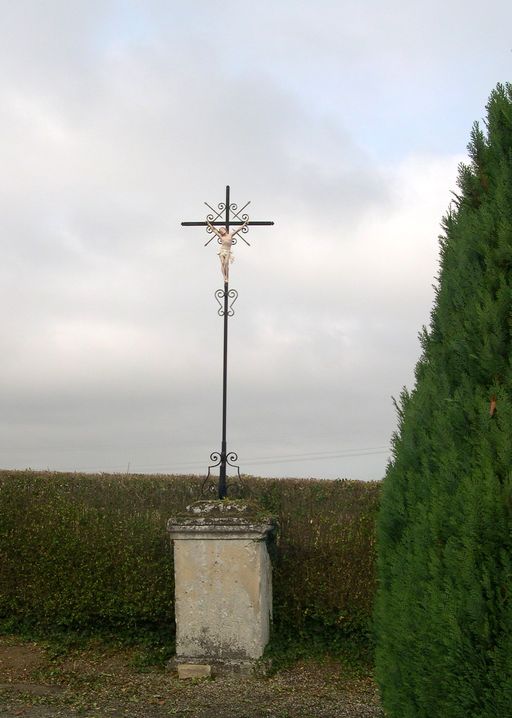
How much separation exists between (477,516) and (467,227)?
3.70 feet

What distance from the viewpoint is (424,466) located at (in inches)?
100

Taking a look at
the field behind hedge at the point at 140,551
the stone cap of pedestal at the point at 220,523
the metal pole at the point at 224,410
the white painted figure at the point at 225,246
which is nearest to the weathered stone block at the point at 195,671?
the field behind hedge at the point at 140,551

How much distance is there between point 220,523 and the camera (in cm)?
664

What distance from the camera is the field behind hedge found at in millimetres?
7227

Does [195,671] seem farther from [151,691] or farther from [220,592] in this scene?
[220,592]

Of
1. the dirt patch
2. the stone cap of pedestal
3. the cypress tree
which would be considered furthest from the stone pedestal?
the cypress tree

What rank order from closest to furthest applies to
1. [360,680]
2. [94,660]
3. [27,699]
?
[27,699] < [360,680] < [94,660]

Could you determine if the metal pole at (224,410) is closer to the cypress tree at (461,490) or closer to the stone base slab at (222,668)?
the stone base slab at (222,668)

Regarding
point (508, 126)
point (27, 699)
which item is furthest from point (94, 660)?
point (508, 126)

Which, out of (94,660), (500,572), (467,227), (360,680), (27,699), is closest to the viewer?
(500,572)

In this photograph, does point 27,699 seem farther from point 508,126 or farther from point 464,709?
point 508,126

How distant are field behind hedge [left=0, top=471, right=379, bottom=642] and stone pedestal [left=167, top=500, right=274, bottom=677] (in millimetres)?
641

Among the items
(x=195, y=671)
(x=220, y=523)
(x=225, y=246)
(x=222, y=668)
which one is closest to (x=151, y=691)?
(x=195, y=671)

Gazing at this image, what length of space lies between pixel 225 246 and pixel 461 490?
222 inches
